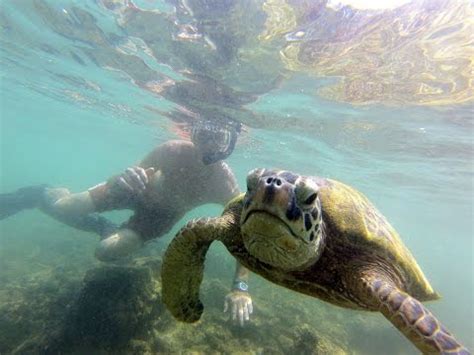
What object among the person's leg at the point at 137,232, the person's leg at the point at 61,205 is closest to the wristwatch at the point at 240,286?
the person's leg at the point at 137,232

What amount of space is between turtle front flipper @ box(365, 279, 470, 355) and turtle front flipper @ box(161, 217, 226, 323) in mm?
1655

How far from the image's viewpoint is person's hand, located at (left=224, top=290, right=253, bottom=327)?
588 cm

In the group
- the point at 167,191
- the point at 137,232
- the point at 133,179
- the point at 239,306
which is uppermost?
the point at 133,179

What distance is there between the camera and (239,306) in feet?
19.4

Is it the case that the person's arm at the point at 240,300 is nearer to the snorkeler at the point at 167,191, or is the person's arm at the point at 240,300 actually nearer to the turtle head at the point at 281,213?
the snorkeler at the point at 167,191

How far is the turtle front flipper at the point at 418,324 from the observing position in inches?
95.3

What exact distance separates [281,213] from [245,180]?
3.61 meters

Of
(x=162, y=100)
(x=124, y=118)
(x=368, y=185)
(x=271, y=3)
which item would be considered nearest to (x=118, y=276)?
(x=271, y=3)

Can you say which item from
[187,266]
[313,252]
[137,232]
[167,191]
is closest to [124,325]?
[187,266]

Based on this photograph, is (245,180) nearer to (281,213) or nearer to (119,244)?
(281,213)

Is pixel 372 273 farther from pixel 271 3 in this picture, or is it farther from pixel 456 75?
pixel 456 75

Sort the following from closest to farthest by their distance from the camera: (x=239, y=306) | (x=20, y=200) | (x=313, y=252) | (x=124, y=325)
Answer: (x=313, y=252) < (x=124, y=325) < (x=239, y=306) < (x=20, y=200)

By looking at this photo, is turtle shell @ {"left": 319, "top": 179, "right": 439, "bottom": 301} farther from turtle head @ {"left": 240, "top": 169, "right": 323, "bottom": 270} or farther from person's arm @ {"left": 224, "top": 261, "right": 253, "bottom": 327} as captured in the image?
person's arm @ {"left": 224, "top": 261, "right": 253, "bottom": 327}

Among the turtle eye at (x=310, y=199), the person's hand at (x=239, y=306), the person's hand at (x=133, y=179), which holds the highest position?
the turtle eye at (x=310, y=199)
